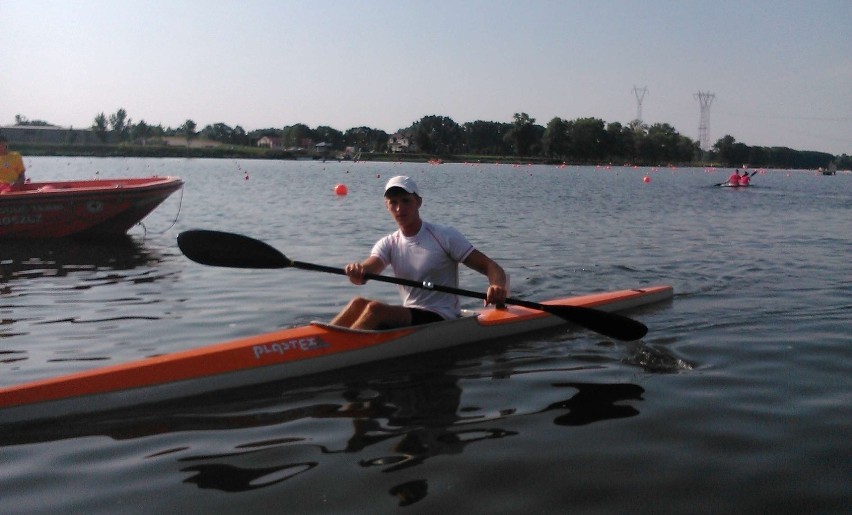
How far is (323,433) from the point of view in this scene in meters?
4.93

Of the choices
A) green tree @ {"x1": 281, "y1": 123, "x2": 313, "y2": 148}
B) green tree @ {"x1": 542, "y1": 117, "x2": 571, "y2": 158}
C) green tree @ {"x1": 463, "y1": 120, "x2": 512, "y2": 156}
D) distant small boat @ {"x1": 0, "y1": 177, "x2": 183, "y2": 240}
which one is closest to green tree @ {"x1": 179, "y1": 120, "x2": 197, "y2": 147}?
green tree @ {"x1": 281, "y1": 123, "x2": 313, "y2": 148}

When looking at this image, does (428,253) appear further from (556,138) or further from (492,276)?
(556,138)

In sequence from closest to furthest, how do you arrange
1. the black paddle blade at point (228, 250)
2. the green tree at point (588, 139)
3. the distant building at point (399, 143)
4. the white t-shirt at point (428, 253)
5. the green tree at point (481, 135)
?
the white t-shirt at point (428, 253)
the black paddle blade at point (228, 250)
the green tree at point (588, 139)
the distant building at point (399, 143)
the green tree at point (481, 135)

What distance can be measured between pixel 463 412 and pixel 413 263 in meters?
1.51

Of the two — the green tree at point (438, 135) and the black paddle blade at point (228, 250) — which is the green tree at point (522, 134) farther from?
the black paddle blade at point (228, 250)

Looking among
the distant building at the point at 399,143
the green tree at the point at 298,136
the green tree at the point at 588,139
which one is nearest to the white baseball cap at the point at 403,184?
the green tree at the point at 588,139

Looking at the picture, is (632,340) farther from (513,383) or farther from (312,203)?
(312,203)

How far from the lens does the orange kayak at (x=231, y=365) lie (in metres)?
5.07

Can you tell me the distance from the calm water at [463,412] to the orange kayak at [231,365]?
0.34 feet

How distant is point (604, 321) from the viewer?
679 centimetres

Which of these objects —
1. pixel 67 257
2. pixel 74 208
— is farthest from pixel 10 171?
pixel 67 257

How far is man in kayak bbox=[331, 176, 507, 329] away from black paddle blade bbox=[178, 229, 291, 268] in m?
0.75

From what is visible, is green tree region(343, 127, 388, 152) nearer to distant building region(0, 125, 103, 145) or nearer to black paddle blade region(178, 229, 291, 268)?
distant building region(0, 125, 103, 145)

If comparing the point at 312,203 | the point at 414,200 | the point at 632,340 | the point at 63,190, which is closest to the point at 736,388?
the point at 632,340
